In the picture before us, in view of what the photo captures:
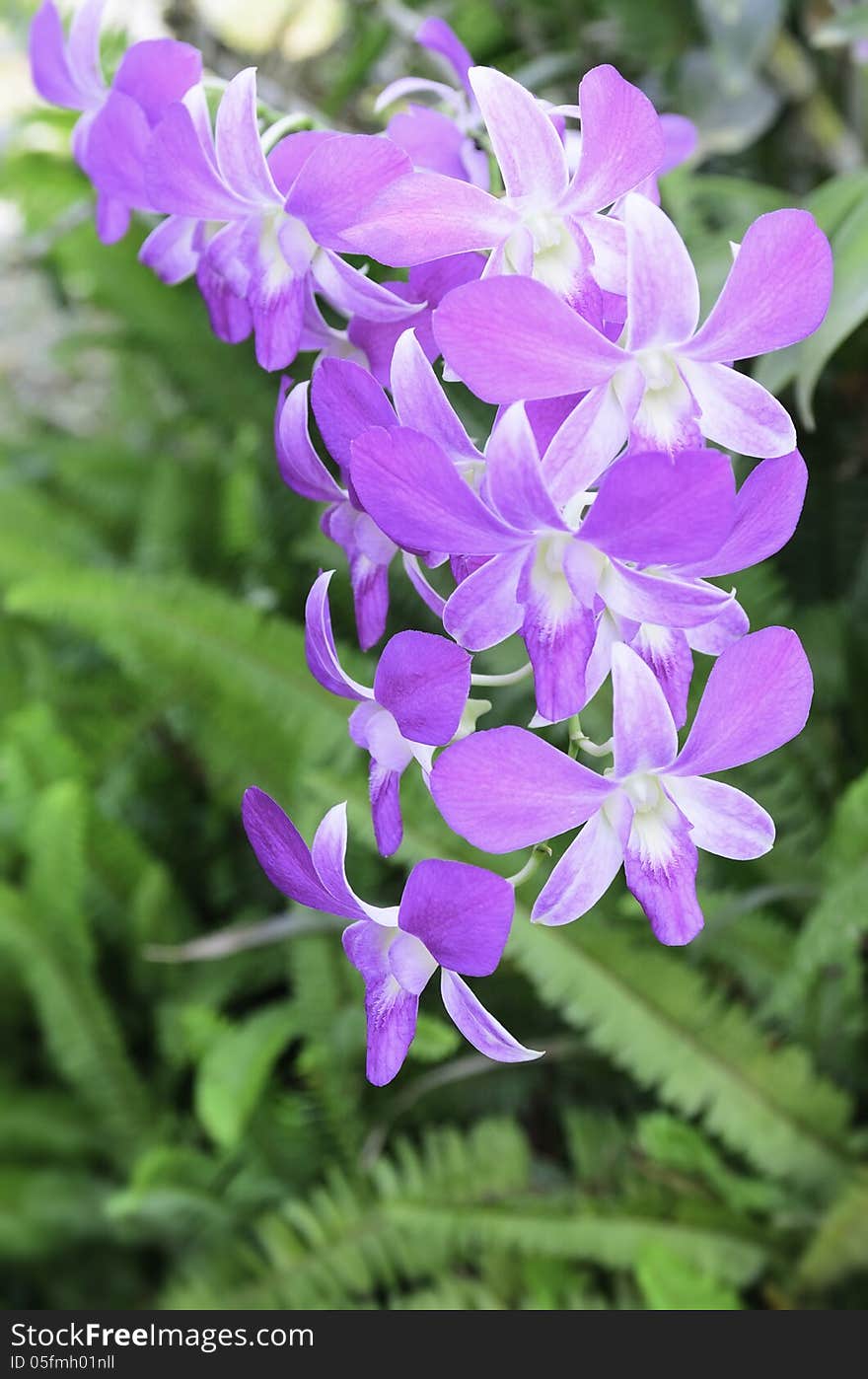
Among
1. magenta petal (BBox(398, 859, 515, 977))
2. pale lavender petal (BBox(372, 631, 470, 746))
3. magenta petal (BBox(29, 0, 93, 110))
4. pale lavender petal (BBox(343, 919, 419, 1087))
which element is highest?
magenta petal (BBox(29, 0, 93, 110))

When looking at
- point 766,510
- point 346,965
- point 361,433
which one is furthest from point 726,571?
point 346,965

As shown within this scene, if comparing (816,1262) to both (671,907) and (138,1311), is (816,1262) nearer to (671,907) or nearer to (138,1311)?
(138,1311)

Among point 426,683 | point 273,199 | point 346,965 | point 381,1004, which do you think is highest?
point 273,199

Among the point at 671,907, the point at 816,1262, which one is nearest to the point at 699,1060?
the point at 816,1262

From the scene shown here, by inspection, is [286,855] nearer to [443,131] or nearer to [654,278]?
[654,278]

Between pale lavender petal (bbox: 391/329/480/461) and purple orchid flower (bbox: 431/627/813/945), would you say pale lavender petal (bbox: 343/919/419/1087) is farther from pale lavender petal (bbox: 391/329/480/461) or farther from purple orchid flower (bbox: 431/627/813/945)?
pale lavender petal (bbox: 391/329/480/461)

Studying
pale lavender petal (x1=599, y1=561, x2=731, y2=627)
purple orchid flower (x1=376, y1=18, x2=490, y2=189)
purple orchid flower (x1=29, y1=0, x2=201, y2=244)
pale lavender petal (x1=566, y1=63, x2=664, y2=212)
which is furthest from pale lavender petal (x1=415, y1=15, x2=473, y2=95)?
pale lavender petal (x1=599, y1=561, x2=731, y2=627)
